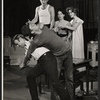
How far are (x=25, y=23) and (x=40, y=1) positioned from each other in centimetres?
18

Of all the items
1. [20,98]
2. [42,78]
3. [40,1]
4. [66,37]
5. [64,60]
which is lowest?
[20,98]

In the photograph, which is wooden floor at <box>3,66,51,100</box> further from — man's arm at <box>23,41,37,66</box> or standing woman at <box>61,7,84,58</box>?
standing woman at <box>61,7,84,58</box>

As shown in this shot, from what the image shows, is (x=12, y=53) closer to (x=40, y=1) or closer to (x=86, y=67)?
(x=40, y=1)

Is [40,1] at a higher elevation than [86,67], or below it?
higher

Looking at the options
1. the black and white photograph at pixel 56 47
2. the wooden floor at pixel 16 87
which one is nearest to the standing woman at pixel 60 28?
the black and white photograph at pixel 56 47

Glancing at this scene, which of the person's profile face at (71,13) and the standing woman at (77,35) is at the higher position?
the person's profile face at (71,13)

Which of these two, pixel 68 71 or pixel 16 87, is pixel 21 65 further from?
pixel 68 71

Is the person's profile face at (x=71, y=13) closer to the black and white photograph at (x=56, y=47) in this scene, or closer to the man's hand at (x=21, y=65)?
the black and white photograph at (x=56, y=47)

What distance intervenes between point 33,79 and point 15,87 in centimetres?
15

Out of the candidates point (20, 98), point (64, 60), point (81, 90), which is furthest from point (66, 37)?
point (20, 98)

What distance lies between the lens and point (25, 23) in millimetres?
1649

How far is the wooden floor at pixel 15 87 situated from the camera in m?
1.66

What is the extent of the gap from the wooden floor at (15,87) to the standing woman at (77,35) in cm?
32

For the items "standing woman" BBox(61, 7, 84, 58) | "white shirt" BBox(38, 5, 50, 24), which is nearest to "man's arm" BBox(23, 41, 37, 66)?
"white shirt" BBox(38, 5, 50, 24)
